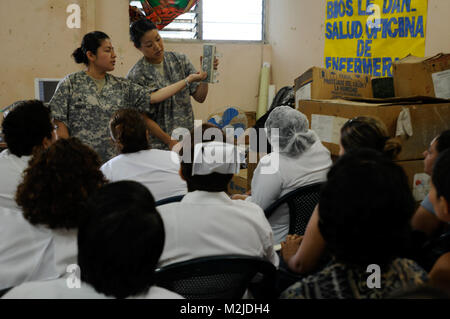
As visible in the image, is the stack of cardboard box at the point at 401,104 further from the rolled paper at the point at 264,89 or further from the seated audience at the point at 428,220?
the rolled paper at the point at 264,89

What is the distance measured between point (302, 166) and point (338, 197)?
954 mm

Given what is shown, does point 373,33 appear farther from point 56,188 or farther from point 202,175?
point 56,188

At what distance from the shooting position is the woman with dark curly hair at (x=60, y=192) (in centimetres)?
113

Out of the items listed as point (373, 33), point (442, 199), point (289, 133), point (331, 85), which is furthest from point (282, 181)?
point (373, 33)

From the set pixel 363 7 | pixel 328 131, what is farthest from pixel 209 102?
pixel 328 131

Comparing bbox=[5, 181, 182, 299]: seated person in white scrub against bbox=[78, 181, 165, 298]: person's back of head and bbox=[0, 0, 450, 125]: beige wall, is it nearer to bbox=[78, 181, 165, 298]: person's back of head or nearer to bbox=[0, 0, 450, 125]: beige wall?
bbox=[78, 181, 165, 298]: person's back of head

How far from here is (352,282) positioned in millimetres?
852

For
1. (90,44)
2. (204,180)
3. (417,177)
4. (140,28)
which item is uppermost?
(140,28)

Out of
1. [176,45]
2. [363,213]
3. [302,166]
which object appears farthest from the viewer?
[176,45]

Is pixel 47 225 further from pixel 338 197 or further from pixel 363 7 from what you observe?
pixel 363 7

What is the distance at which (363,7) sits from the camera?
3.47 m

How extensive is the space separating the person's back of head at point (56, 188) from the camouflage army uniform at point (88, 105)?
1422mm

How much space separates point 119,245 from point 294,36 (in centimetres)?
407

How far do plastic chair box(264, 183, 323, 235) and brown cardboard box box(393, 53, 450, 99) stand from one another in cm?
122
